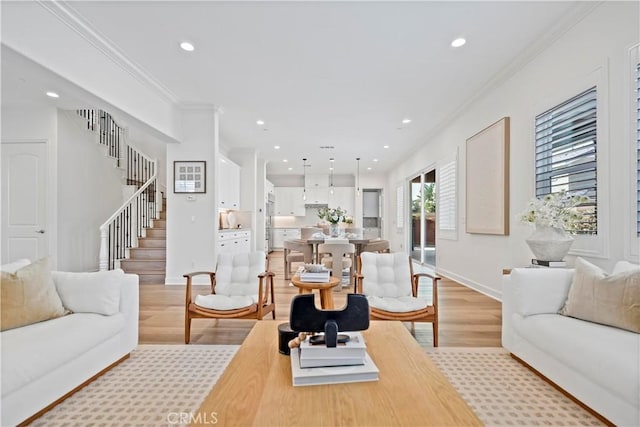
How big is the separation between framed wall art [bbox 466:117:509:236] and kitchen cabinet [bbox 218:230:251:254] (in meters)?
4.21

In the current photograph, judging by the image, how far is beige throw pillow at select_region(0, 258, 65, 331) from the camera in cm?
189

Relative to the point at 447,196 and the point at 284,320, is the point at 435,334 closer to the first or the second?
the point at 284,320

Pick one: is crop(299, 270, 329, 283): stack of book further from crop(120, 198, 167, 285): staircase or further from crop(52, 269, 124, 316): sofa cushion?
crop(120, 198, 167, 285): staircase

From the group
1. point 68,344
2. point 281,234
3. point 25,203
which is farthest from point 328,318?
point 281,234

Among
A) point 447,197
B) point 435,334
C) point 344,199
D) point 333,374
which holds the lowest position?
point 435,334

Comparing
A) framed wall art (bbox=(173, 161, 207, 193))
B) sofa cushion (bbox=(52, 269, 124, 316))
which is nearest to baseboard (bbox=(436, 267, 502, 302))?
sofa cushion (bbox=(52, 269, 124, 316))

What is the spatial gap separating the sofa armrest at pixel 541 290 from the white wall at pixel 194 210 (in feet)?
14.4

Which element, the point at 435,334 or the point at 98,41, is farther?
the point at 98,41

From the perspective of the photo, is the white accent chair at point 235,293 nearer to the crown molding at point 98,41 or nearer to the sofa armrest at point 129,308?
the sofa armrest at point 129,308

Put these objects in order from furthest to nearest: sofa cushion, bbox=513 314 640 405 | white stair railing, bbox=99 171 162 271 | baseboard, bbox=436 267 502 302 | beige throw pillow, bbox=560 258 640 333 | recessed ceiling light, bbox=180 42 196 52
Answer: white stair railing, bbox=99 171 162 271 < baseboard, bbox=436 267 502 302 < recessed ceiling light, bbox=180 42 196 52 < beige throw pillow, bbox=560 258 640 333 < sofa cushion, bbox=513 314 640 405

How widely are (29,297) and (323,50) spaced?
3.35m

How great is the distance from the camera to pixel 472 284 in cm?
497

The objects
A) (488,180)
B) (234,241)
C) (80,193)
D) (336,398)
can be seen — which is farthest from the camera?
(234,241)

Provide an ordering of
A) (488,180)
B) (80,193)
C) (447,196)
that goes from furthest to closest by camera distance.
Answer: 1. (447,196)
2. (80,193)
3. (488,180)
